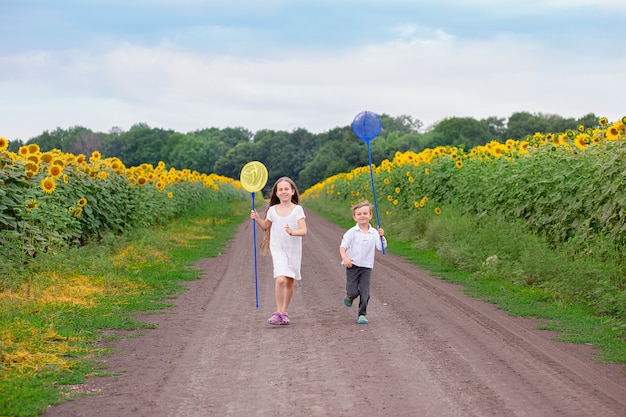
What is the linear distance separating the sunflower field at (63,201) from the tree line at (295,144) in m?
56.5

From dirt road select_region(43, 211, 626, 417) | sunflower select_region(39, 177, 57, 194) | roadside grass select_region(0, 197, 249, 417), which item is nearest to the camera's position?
dirt road select_region(43, 211, 626, 417)

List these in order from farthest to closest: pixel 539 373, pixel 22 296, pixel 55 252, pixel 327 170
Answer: pixel 327 170 → pixel 55 252 → pixel 22 296 → pixel 539 373

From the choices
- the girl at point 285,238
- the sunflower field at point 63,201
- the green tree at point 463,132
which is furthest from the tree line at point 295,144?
the girl at point 285,238

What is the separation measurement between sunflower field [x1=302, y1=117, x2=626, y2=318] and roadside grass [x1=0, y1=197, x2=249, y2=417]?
19.6ft

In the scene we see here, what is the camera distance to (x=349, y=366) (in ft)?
25.1

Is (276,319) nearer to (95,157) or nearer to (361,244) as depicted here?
(361,244)

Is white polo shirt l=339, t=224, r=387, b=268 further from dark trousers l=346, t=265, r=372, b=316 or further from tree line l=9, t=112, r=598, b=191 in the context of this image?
tree line l=9, t=112, r=598, b=191

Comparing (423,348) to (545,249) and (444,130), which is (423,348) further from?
(444,130)

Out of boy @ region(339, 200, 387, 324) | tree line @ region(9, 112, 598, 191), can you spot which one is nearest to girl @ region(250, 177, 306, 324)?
boy @ region(339, 200, 387, 324)

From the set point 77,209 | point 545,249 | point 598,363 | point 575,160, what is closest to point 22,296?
point 77,209

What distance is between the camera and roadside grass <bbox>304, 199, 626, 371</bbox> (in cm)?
951

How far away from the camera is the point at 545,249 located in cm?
1439

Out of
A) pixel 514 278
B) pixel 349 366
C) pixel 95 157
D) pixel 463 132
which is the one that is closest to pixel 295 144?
pixel 463 132

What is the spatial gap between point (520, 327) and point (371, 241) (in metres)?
2.09
